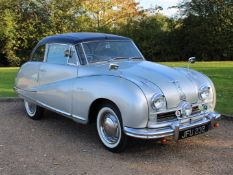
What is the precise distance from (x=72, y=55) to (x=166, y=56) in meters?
23.2

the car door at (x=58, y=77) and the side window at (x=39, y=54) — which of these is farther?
the side window at (x=39, y=54)

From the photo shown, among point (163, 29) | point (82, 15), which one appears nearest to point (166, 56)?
point (163, 29)

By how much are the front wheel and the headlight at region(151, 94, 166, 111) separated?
56 cm

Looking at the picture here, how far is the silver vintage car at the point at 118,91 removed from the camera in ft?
18.0

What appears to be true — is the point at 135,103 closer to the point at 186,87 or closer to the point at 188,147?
the point at 186,87

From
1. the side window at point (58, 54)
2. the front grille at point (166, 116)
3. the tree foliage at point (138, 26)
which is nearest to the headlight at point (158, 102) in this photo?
the front grille at point (166, 116)

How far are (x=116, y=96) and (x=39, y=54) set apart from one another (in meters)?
2.91

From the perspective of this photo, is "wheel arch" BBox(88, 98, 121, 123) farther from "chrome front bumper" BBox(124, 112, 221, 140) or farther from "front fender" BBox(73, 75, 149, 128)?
"chrome front bumper" BBox(124, 112, 221, 140)

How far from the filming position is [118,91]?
561cm

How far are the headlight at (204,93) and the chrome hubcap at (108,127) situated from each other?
1.37 meters

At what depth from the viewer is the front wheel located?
18.9ft

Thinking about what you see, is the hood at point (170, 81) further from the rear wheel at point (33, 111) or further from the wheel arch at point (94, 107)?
the rear wheel at point (33, 111)

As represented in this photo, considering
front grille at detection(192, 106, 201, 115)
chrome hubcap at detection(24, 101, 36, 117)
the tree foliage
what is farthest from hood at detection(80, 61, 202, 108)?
the tree foliage

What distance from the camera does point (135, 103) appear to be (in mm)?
5387
